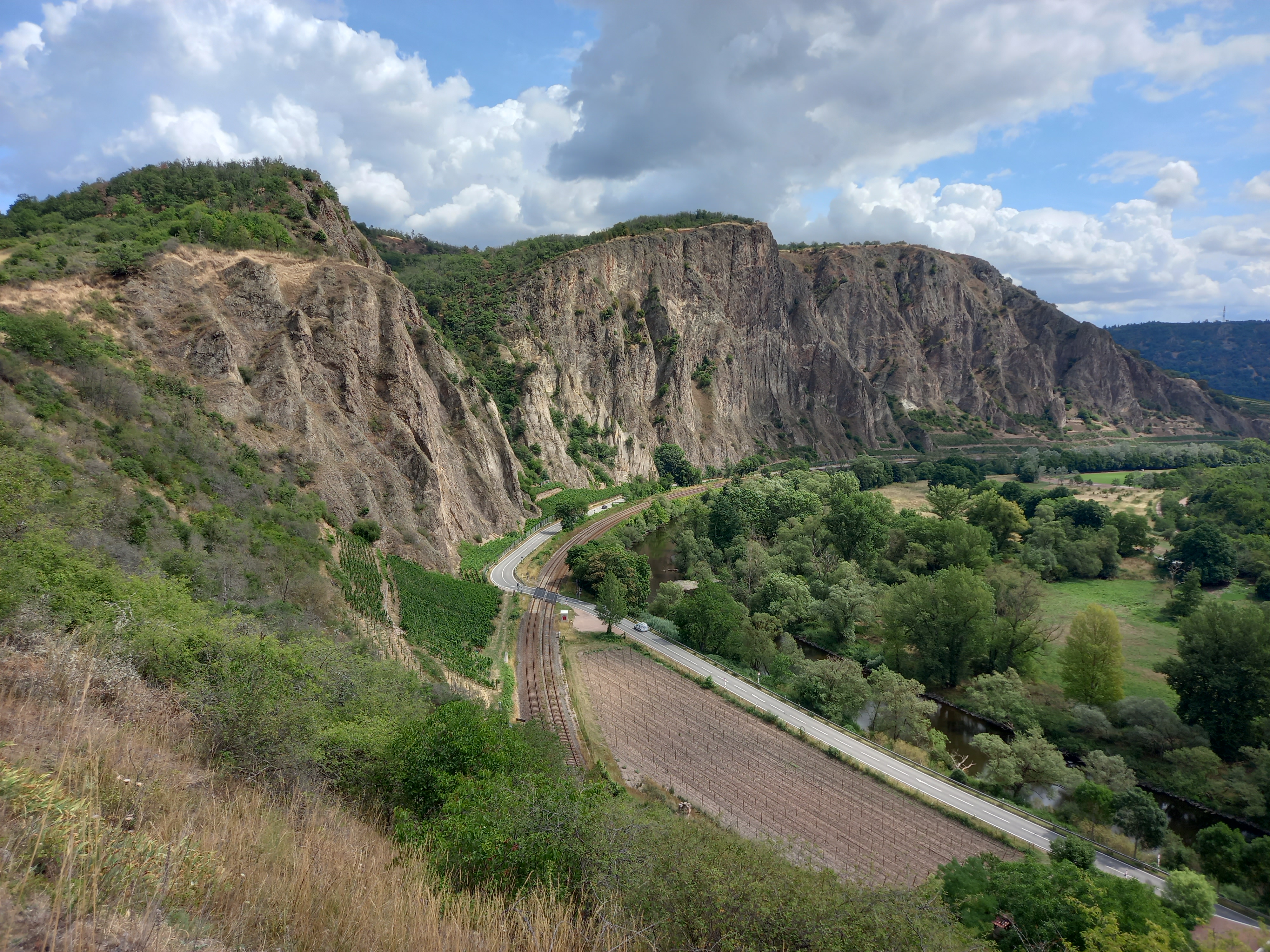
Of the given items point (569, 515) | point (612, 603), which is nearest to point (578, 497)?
point (569, 515)

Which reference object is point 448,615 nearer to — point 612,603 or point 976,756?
point 612,603

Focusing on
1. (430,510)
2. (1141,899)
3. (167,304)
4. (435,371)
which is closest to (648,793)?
(1141,899)

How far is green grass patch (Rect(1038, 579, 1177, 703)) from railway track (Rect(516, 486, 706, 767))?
2802cm

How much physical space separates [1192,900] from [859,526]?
1313 inches

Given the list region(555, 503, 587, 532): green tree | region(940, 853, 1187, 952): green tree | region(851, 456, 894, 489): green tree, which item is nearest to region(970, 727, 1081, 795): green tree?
region(940, 853, 1187, 952): green tree

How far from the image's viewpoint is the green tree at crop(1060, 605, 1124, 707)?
29.9 meters

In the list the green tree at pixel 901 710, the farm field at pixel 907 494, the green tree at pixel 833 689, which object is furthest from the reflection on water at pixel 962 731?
the farm field at pixel 907 494

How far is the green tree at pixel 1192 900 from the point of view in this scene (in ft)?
52.3

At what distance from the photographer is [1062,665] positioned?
105 feet

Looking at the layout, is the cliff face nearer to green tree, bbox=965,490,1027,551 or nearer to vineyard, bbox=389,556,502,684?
vineyard, bbox=389,556,502,684

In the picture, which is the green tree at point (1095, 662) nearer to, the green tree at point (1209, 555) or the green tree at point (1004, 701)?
the green tree at point (1004, 701)

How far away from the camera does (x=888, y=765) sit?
2436cm

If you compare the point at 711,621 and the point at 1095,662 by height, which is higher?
the point at 711,621

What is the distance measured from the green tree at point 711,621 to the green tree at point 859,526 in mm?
16634
